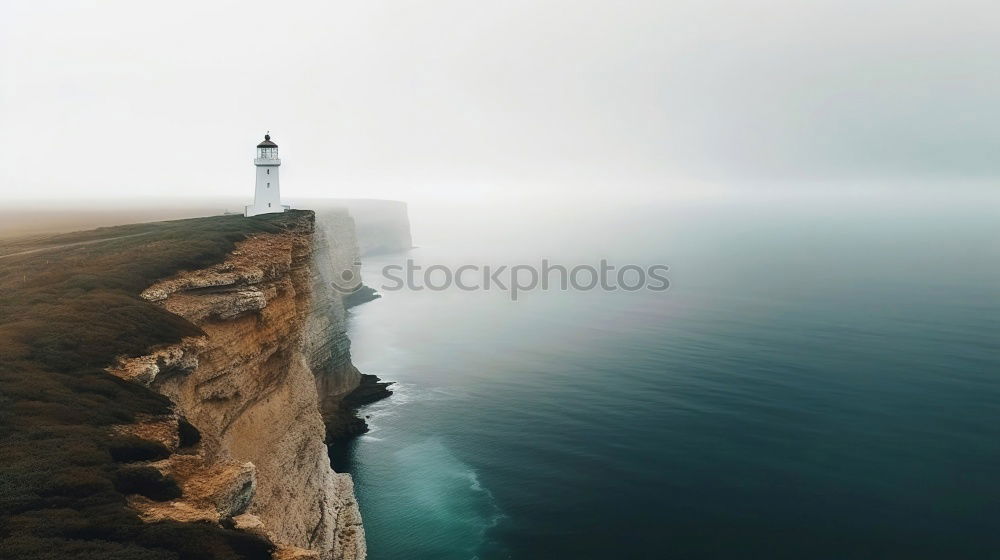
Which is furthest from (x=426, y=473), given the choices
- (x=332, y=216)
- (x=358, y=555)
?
(x=332, y=216)

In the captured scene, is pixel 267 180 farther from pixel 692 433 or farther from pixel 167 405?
pixel 692 433

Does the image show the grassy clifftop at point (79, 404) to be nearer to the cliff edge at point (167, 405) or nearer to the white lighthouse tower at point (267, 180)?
the cliff edge at point (167, 405)

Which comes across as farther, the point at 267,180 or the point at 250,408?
the point at 267,180

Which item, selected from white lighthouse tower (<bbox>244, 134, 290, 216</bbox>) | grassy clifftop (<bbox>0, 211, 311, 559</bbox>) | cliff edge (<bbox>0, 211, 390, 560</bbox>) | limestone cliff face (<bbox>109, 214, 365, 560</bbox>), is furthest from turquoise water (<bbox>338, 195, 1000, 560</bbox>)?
white lighthouse tower (<bbox>244, 134, 290, 216</bbox>)

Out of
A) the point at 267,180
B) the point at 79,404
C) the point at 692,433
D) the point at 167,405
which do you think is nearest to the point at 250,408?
the point at 167,405

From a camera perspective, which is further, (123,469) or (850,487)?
(850,487)

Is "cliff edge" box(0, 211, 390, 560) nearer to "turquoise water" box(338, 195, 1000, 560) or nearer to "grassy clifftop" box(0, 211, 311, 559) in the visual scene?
"grassy clifftop" box(0, 211, 311, 559)

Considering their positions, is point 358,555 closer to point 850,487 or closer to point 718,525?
point 718,525
